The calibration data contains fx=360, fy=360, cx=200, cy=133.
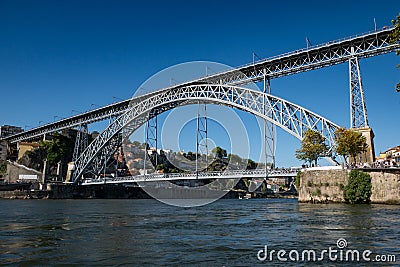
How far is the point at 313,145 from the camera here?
99.2 ft

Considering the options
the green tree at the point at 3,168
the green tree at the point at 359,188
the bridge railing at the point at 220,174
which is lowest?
the green tree at the point at 359,188

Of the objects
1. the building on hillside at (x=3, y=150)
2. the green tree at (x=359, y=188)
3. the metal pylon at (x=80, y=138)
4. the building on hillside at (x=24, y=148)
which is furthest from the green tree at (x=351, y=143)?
the building on hillside at (x=3, y=150)

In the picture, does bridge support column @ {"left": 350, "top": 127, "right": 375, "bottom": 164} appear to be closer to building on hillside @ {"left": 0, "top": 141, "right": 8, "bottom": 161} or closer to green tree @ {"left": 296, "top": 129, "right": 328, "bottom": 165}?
green tree @ {"left": 296, "top": 129, "right": 328, "bottom": 165}

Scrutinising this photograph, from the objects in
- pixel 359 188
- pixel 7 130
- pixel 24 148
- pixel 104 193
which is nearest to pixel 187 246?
pixel 359 188

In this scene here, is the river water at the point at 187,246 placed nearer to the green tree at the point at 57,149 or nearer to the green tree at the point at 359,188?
the green tree at the point at 359,188

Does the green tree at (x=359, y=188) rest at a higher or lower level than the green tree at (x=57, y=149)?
lower

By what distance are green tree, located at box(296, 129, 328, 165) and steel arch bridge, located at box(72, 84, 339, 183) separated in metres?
0.59

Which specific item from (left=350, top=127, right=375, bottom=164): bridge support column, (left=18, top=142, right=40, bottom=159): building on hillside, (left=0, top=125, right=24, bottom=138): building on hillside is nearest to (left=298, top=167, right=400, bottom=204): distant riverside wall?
(left=350, top=127, right=375, bottom=164): bridge support column

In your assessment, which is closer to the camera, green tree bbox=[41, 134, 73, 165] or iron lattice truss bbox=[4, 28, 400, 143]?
iron lattice truss bbox=[4, 28, 400, 143]

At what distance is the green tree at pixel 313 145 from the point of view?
30.4 meters

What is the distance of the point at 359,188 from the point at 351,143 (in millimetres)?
4020

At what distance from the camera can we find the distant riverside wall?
23219mm

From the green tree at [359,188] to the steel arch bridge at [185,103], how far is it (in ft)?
18.5

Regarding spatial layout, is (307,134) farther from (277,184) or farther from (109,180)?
(277,184)
